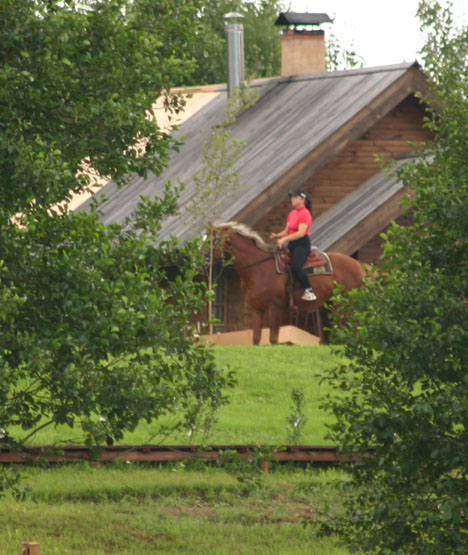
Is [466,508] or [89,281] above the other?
[89,281]

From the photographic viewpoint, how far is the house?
81.1ft

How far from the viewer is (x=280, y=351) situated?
19859mm

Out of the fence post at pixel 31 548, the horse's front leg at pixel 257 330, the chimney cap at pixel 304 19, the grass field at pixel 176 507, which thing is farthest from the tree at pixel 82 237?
the chimney cap at pixel 304 19

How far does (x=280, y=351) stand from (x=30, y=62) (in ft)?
37.5

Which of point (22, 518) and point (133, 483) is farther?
point (133, 483)

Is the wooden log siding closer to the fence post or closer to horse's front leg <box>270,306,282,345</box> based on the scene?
horse's front leg <box>270,306,282,345</box>

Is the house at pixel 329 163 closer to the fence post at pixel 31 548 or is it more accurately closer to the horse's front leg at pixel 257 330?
the horse's front leg at pixel 257 330

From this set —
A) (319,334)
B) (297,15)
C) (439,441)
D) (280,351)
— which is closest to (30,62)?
(439,441)

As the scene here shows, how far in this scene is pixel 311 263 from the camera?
21.9 metres

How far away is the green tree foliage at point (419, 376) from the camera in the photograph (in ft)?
27.7

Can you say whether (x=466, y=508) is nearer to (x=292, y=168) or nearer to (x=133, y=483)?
(x=133, y=483)

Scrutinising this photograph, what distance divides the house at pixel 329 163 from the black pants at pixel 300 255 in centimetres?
263

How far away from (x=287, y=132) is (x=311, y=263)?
6.45 meters

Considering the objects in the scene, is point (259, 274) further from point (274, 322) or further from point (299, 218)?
point (299, 218)
